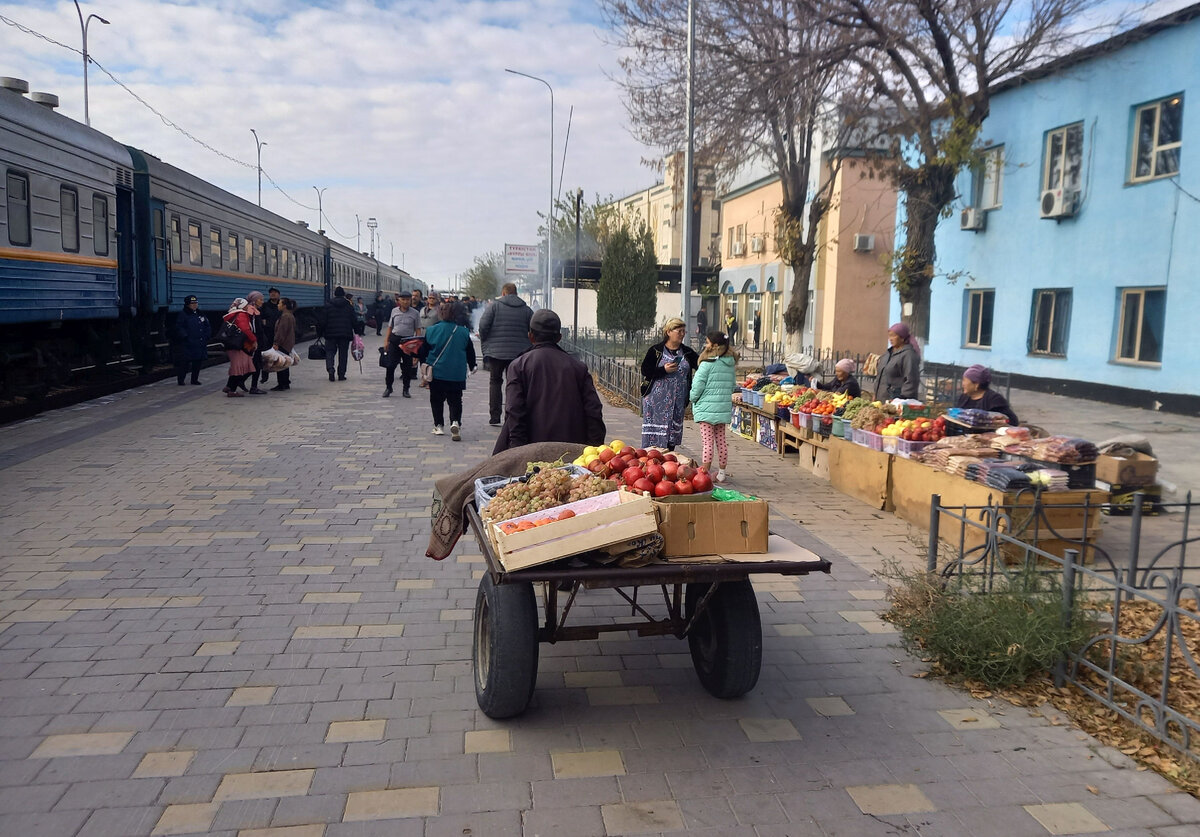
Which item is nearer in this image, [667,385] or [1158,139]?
[667,385]

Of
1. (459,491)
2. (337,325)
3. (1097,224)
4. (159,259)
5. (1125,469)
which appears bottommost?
(1125,469)

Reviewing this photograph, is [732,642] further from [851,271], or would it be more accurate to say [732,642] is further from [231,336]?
[851,271]

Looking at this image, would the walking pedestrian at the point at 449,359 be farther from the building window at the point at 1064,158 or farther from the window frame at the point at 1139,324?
the building window at the point at 1064,158

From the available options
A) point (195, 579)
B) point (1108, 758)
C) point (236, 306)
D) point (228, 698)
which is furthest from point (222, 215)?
point (1108, 758)

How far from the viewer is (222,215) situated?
70.0ft

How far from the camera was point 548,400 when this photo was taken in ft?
18.8

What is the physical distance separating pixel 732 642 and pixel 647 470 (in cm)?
86

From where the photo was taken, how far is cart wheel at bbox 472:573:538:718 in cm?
384

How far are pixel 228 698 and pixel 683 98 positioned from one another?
15.9 meters

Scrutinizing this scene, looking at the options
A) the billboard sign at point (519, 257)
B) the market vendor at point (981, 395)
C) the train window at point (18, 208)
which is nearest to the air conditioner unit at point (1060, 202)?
the market vendor at point (981, 395)

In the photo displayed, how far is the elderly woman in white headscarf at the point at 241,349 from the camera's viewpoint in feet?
47.9

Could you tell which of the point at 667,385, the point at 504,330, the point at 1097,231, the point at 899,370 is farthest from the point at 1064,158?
the point at 667,385

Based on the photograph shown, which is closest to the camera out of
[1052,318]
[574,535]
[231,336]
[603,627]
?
[574,535]

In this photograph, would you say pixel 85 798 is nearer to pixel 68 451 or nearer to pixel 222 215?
pixel 68 451
